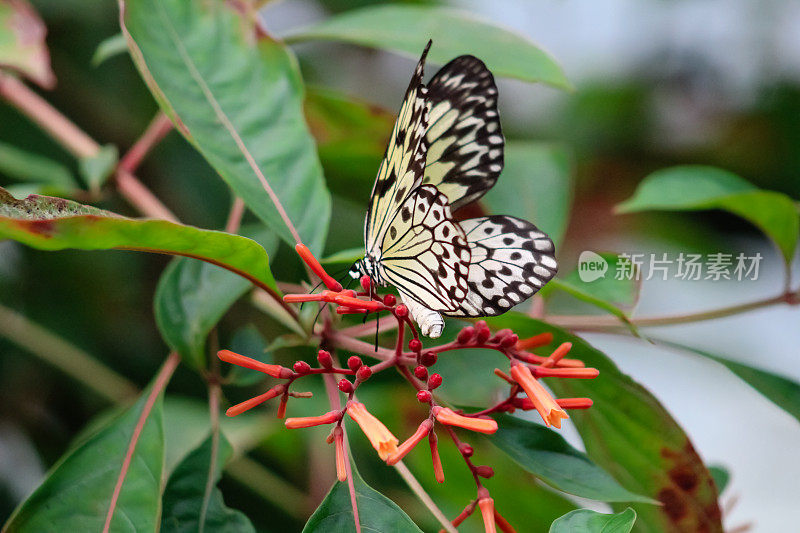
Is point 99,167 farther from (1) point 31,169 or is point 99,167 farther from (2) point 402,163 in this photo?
(2) point 402,163

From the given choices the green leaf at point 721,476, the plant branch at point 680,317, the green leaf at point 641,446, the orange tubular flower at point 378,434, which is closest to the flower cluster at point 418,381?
the orange tubular flower at point 378,434

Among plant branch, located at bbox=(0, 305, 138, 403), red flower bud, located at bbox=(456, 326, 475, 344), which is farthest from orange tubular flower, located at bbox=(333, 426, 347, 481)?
plant branch, located at bbox=(0, 305, 138, 403)

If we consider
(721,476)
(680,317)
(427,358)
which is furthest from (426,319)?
(721,476)

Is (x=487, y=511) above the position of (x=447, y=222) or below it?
below

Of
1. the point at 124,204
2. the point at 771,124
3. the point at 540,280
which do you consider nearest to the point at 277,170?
the point at 540,280

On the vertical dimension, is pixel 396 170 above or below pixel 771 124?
below

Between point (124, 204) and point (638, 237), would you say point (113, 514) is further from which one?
point (638, 237)

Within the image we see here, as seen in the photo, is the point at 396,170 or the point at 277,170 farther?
the point at 277,170
